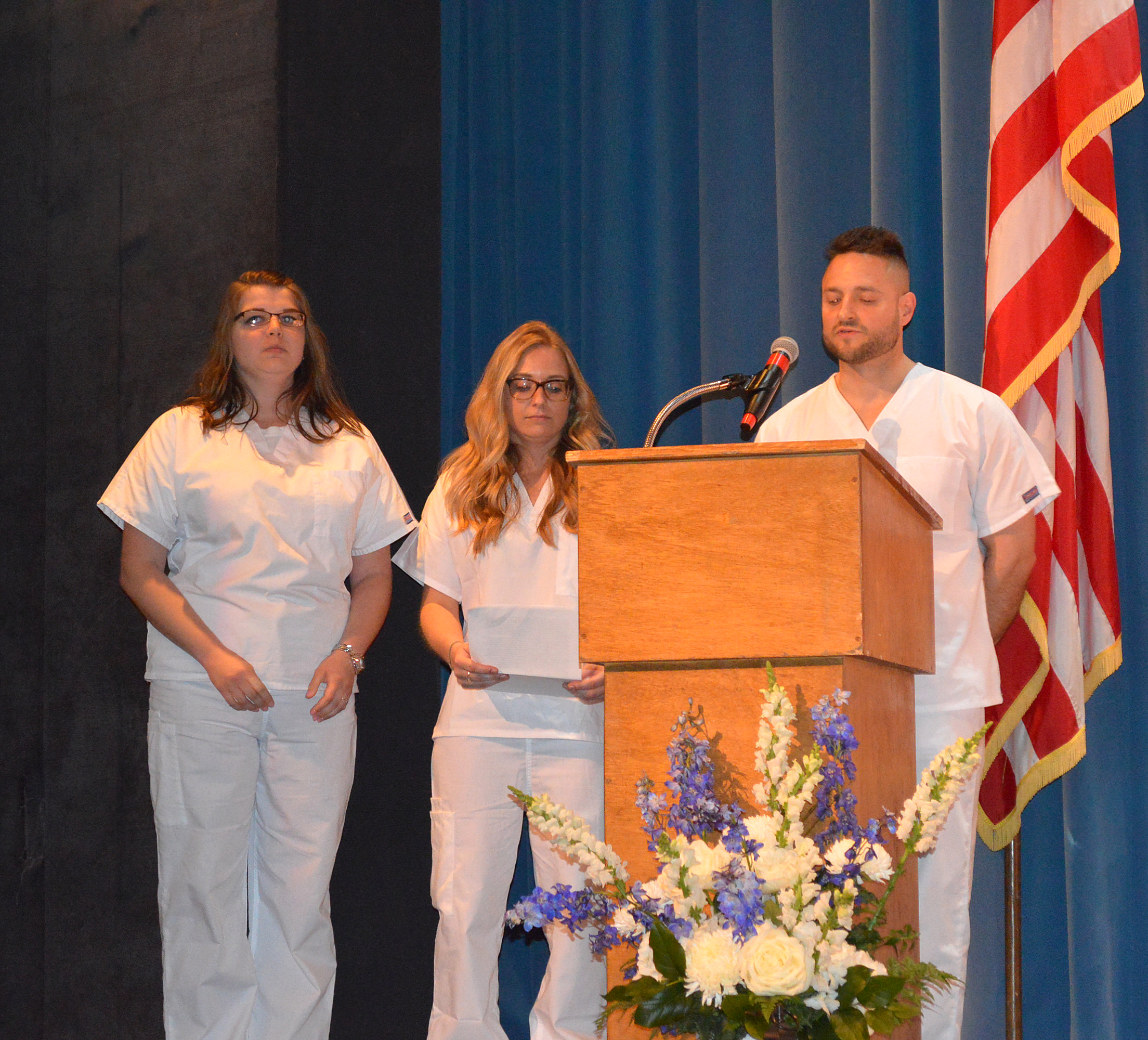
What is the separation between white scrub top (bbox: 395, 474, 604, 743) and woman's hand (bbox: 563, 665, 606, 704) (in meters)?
0.10

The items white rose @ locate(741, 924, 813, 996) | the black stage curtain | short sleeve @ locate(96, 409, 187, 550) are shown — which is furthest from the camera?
the black stage curtain

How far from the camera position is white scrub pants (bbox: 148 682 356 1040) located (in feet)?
8.95

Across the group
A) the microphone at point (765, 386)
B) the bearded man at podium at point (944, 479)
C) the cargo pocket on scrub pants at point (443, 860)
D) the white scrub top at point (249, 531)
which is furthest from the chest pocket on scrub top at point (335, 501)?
the microphone at point (765, 386)

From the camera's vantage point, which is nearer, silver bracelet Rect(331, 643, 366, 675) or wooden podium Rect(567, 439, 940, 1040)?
wooden podium Rect(567, 439, 940, 1040)

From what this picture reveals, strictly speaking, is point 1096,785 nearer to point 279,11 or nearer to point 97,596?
point 97,596

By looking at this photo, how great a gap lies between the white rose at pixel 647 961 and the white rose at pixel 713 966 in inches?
2.5

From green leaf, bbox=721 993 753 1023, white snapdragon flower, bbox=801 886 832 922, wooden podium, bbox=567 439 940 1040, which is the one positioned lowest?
green leaf, bbox=721 993 753 1023

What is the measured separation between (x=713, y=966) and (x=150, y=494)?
6.11 ft

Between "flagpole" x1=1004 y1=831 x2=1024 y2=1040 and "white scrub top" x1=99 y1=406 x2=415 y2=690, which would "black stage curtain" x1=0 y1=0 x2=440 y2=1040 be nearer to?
"white scrub top" x1=99 y1=406 x2=415 y2=690

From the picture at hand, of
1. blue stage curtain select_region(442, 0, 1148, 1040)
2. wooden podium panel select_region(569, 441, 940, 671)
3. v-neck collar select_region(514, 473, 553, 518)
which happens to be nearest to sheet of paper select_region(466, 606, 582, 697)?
v-neck collar select_region(514, 473, 553, 518)

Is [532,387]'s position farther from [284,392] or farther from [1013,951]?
[1013,951]

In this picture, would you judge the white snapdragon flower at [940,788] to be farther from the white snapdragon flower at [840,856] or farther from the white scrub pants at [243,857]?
the white scrub pants at [243,857]

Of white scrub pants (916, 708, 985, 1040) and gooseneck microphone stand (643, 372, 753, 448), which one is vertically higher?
gooseneck microphone stand (643, 372, 753, 448)

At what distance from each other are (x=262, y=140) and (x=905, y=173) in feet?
5.25
